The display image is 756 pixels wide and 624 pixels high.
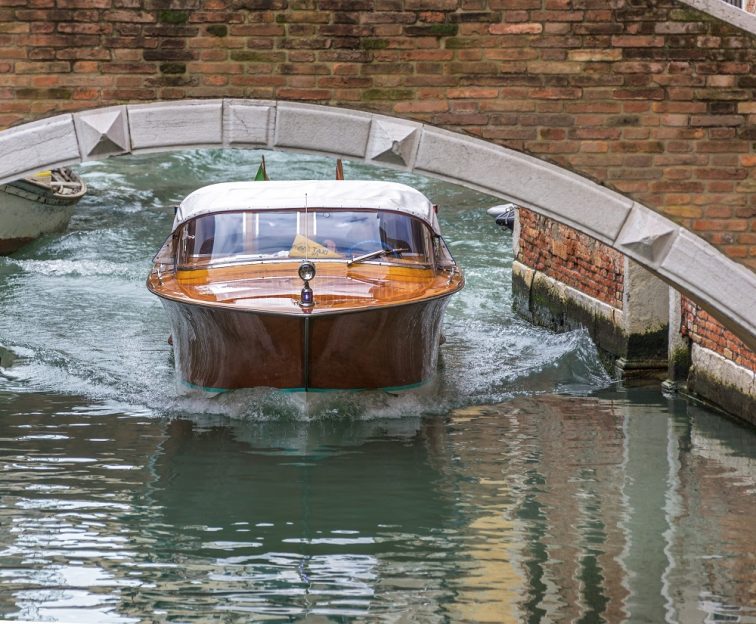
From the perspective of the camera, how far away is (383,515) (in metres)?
7.20

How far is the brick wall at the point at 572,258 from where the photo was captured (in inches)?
423

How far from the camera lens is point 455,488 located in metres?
7.74

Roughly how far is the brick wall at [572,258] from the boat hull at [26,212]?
20.6 feet

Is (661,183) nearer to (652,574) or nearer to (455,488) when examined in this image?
(652,574)

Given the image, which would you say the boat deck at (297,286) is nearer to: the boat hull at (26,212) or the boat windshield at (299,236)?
the boat windshield at (299,236)

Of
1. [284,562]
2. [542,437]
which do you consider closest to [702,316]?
[542,437]

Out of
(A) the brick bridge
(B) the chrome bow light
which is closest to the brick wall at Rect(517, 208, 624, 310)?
(B) the chrome bow light

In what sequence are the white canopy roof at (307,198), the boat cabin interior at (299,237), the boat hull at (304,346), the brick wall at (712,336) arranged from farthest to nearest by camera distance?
the white canopy roof at (307,198), the boat cabin interior at (299,237), the boat hull at (304,346), the brick wall at (712,336)

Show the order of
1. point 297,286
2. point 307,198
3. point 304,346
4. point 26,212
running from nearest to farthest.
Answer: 1. point 304,346
2. point 297,286
3. point 307,198
4. point 26,212

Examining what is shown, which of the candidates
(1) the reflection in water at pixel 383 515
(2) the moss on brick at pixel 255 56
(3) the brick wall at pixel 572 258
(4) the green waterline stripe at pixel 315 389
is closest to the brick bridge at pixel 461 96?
(2) the moss on brick at pixel 255 56

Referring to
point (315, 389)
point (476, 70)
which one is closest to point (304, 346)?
point (315, 389)

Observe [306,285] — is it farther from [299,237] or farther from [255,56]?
[255,56]

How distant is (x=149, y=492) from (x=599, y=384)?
13.7 ft

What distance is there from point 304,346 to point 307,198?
4.31ft
